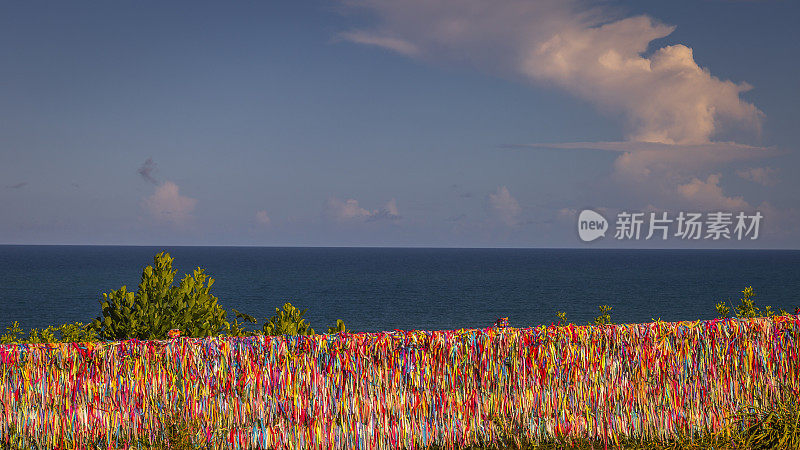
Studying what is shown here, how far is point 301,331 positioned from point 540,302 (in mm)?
81020

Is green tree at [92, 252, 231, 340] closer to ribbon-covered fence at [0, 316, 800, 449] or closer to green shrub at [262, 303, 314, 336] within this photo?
green shrub at [262, 303, 314, 336]

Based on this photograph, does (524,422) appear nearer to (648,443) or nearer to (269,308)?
(648,443)

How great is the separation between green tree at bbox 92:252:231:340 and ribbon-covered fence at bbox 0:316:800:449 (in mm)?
2623

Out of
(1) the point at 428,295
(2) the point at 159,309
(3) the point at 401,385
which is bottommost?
(1) the point at 428,295

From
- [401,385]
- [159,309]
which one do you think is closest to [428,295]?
[159,309]

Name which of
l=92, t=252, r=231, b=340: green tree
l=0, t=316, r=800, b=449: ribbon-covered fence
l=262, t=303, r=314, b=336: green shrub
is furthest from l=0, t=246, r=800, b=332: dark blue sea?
l=0, t=316, r=800, b=449: ribbon-covered fence

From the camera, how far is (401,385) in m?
6.36

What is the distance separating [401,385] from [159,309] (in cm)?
404

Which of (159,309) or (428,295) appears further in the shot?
(428,295)

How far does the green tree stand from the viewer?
853 centimetres

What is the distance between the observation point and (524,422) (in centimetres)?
657

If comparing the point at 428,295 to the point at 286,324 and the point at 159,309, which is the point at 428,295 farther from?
the point at 159,309

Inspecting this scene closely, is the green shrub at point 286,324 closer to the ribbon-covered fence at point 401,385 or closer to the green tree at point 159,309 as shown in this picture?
the green tree at point 159,309

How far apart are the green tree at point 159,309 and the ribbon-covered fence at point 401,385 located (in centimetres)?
262
